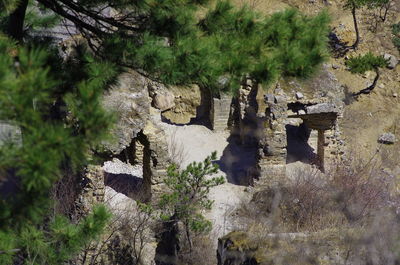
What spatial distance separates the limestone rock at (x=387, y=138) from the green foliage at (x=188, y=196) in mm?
7474

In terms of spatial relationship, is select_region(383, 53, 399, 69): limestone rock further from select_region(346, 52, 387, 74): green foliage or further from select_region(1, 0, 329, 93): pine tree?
select_region(1, 0, 329, 93): pine tree

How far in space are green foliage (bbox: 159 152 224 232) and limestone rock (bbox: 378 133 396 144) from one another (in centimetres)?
747

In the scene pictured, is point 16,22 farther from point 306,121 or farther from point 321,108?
point 306,121

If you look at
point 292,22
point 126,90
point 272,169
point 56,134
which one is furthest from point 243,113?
point 56,134

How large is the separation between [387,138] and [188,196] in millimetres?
7751

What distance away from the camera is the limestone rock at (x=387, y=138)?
53.3ft

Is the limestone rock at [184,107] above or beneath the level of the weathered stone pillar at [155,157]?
above

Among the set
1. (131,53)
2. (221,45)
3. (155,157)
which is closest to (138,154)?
(155,157)

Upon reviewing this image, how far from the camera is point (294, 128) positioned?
51.7ft

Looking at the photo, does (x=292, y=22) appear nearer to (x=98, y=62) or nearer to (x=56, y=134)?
(x=98, y=62)

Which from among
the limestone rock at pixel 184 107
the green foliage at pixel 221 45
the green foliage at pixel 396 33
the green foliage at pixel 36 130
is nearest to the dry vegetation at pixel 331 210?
the green foliage at pixel 221 45

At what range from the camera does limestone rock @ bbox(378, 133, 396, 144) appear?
16.2 metres

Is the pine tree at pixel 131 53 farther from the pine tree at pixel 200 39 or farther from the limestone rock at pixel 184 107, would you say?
the limestone rock at pixel 184 107

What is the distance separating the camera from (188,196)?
10625mm
